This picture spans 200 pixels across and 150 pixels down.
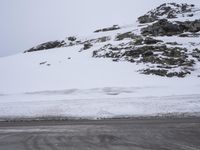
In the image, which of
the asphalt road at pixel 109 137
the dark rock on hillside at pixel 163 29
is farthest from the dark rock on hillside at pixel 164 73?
the dark rock on hillside at pixel 163 29

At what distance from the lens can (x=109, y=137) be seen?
8438mm

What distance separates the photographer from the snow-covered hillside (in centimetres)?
1559

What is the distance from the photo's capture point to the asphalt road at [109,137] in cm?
736

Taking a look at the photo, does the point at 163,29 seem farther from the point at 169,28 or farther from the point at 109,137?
the point at 109,137

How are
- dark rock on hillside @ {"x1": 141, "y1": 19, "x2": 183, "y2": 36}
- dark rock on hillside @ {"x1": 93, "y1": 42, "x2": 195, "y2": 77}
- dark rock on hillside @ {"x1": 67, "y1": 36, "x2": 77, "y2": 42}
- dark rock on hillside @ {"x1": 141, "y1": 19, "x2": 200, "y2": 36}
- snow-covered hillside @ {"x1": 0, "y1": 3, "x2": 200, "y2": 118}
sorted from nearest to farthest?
1. snow-covered hillside @ {"x1": 0, "y1": 3, "x2": 200, "y2": 118}
2. dark rock on hillside @ {"x1": 93, "y1": 42, "x2": 195, "y2": 77}
3. dark rock on hillside @ {"x1": 141, "y1": 19, "x2": 183, "y2": 36}
4. dark rock on hillside @ {"x1": 141, "y1": 19, "x2": 200, "y2": 36}
5. dark rock on hillside @ {"x1": 67, "y1": 36, "x2": 77, "y2": 42}

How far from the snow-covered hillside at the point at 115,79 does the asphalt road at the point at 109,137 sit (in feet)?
11.1

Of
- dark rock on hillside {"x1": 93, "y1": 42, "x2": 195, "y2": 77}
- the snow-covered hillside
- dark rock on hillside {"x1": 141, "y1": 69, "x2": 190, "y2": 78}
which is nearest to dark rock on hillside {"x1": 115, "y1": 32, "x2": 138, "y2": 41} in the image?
the snow-covered hillside

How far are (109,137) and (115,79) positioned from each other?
54.6 feet

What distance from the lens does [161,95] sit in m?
18.6

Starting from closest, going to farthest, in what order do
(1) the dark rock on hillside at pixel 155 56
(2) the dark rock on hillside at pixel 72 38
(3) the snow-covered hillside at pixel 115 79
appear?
(3) the snow-covered hillside at pixel 115 79, (1) the dark rock on hillside at pixel 155 56, (2) the dark rock on hillside at pixel 72 38

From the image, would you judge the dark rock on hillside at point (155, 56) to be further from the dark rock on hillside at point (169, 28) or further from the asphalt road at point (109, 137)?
the asphalt road at point (109, 137)

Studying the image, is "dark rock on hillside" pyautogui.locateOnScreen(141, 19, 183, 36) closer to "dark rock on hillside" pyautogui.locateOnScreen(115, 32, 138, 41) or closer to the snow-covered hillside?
the snow-covered hillside

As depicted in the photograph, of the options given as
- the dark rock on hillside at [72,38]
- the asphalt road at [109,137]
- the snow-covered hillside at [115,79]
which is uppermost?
the dark rock on hillside at [72,38]

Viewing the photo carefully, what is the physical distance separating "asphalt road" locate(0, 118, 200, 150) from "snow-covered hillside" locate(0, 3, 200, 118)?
340cm
